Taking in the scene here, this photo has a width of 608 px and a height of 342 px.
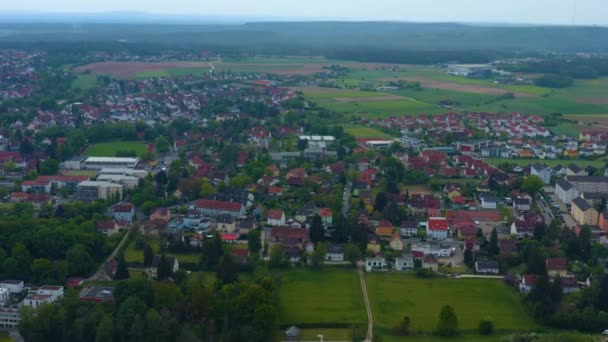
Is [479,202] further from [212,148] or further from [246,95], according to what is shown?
[246,95]

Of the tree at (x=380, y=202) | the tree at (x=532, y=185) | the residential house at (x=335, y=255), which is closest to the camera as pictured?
the residential house at (x=335, y=255)

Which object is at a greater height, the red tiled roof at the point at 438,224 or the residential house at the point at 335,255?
the red tiled roof at the point at 438,224

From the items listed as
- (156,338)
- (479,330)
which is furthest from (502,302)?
(156,338)

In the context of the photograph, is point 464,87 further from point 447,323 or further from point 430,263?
point 447,323

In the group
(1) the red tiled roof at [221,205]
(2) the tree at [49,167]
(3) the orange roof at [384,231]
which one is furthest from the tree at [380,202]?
(2) the tree at [49,167]

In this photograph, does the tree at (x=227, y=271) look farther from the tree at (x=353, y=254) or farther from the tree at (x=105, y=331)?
the tree at (x=353, y=254)

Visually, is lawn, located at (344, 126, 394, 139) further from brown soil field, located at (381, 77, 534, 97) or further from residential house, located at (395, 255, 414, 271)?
residential house, located at (395, 255, 414, 271)
